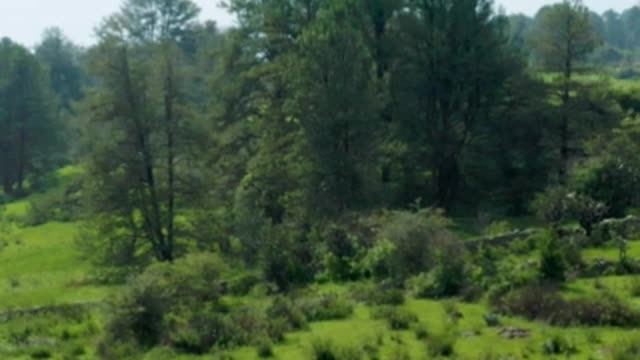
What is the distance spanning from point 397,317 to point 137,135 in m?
16.6

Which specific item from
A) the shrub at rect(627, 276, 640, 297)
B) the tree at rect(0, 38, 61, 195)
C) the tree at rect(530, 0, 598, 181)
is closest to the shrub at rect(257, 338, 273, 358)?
the shrub at rect(627, 276, 640, 297)

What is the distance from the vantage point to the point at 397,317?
2445 cm

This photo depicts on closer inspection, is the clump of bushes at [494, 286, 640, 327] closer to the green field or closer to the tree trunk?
the green field

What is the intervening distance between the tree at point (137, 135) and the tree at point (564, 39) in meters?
22.6

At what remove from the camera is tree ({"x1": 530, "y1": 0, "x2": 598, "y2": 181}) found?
4925 centimetres

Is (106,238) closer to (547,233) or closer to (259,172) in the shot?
(259,172)

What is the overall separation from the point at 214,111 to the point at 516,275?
23.1 meters

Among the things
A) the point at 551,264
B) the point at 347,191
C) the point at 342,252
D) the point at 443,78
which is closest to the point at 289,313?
the point at 551,264

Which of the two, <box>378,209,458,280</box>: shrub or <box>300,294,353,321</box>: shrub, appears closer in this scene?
<box>300,294,353,321</box>: shrub

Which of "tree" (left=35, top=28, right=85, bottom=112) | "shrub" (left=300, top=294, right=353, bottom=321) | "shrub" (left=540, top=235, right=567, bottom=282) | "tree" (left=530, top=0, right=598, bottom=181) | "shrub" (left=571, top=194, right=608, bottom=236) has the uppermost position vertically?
"tree" (left=35, top=28, right=85, bottom=112)

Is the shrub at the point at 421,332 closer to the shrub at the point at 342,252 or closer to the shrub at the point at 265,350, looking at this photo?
the shrub at the point at 265,350

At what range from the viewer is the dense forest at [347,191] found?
80.8 feet

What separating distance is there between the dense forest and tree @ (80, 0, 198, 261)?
0.09 meters

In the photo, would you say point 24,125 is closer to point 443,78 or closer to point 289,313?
point 443,78
